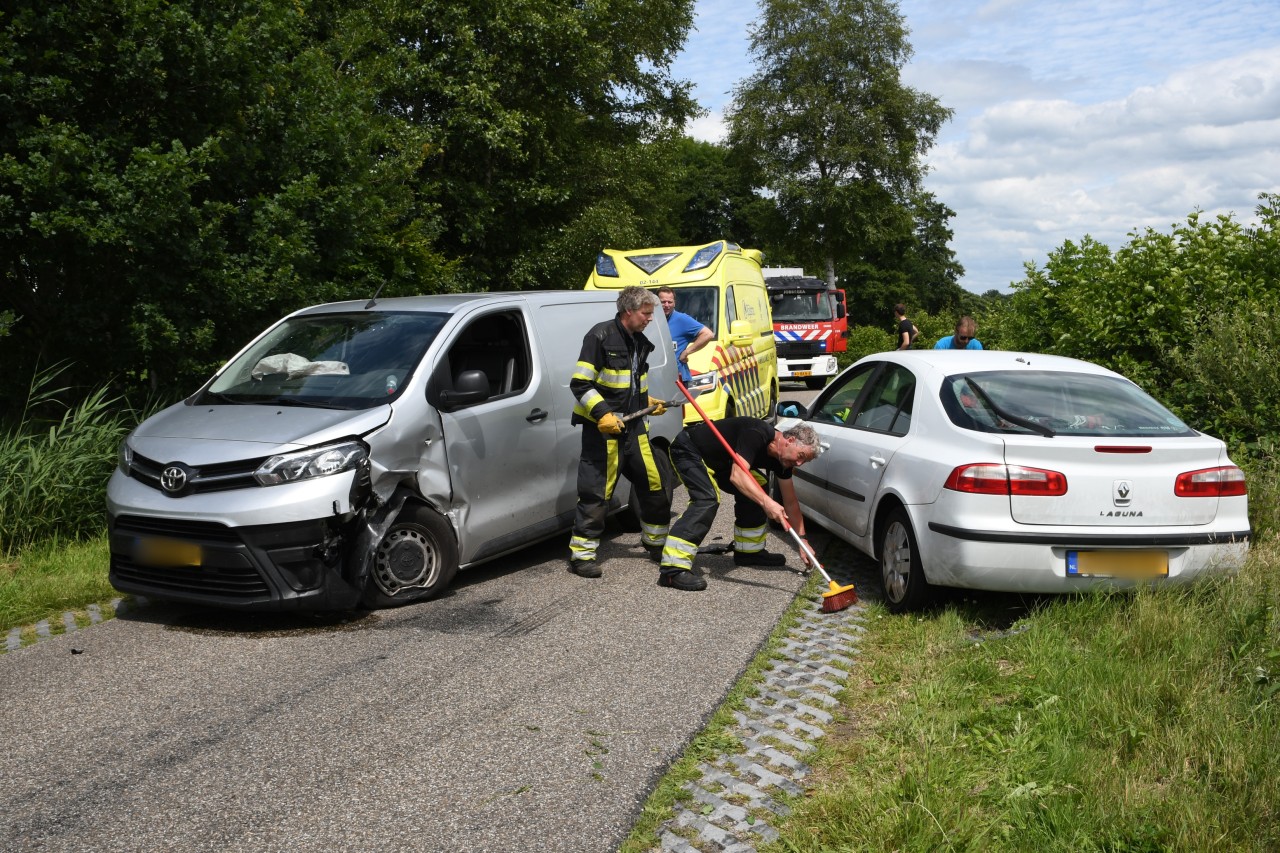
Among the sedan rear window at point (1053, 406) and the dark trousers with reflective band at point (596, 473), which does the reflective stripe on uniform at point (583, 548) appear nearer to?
the dark trousers with reflective band at point (596, 473)

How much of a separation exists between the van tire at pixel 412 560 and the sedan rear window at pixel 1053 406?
3.08m

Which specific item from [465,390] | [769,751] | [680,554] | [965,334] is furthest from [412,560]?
[965,334]

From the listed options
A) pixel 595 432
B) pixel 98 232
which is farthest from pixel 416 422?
pixel 98 232

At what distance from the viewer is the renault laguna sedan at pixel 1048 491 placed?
549cm

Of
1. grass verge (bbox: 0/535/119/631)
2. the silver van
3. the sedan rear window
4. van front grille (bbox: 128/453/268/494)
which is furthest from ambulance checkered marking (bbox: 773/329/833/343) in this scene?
van front grille (bbox: 128/453/268/494)

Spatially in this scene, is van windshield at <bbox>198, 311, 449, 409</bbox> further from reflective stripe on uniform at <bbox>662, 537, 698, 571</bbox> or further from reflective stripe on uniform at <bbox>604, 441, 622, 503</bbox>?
reflective stripe on uniform at <bbox>662, 537, 698, 571</bbox>

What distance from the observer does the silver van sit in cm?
563

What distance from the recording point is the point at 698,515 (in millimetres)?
7008

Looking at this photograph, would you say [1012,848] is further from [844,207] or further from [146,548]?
[844,207]

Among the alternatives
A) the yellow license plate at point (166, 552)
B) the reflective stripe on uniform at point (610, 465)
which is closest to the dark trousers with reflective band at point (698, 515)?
the reflective stripe on uniform at point (610, 465)

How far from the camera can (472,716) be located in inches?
179

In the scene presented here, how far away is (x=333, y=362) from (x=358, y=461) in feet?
3.81

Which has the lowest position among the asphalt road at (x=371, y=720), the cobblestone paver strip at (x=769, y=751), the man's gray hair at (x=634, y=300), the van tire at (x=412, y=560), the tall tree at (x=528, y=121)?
the cobblestone paver strip at (x=769, y=751)

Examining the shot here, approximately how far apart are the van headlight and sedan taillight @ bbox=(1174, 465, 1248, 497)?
4389mm
